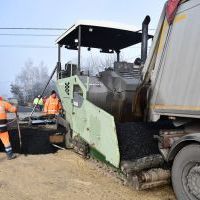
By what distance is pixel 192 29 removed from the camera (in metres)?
4.12

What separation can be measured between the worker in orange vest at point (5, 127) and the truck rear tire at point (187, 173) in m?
3.62

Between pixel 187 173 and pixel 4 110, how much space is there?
420 cm

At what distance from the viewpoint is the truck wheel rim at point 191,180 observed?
400 cm

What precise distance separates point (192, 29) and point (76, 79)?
2779 mm

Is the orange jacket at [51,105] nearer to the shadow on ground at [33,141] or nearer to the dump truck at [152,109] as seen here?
the shadow on ground at [33,141]

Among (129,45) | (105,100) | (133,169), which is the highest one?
(129,45)

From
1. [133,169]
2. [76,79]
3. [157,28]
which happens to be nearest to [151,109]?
[133,169]

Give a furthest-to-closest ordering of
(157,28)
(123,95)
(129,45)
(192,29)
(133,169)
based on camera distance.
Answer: (129,45) < (123,95) < (157,28) < (133,169) < (192,29)

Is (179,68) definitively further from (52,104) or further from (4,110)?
(52,104)

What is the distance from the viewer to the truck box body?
3965 millimetres

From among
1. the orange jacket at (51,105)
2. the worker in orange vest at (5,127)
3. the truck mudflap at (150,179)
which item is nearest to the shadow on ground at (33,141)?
the worker in orange vest at (5,127)

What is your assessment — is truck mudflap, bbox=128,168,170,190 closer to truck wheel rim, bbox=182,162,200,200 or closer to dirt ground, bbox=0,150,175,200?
dirt ground, bbox=0,150,175,200

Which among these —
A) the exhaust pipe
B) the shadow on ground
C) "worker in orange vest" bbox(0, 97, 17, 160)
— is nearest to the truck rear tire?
the exhaust pipe

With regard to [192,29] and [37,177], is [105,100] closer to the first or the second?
[37,177]
